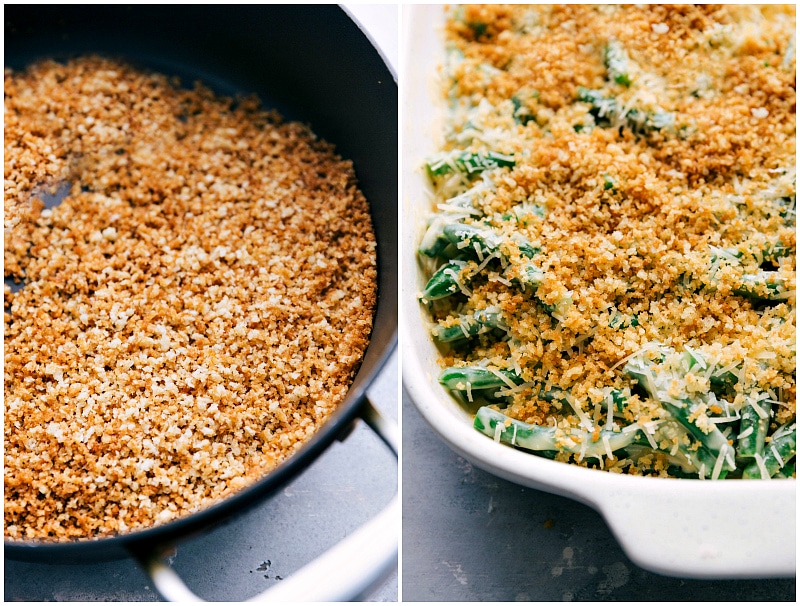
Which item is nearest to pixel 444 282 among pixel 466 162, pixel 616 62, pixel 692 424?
pixel 466 162

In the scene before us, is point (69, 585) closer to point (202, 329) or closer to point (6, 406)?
point (6, 406)

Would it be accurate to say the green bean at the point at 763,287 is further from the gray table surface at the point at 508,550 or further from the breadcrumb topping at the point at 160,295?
the breadcrumb topping at the point at 160,295

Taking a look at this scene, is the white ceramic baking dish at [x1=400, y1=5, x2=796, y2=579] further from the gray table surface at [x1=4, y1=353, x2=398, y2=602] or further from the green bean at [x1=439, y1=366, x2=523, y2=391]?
the gray table surface at [x1=4, y1=353, x2=398, y2=602]

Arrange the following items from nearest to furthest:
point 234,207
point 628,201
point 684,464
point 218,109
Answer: point 684,464
point 628,201
point 234,207
point 218,109

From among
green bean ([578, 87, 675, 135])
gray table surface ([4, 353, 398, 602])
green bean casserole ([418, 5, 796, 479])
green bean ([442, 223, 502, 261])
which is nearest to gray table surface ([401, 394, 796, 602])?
gray table surface ([4, 353, 398, 602])

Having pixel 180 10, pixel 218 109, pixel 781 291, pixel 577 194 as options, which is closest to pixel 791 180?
pixel 781 291

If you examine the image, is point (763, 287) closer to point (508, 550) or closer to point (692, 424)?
point (692, 424)
